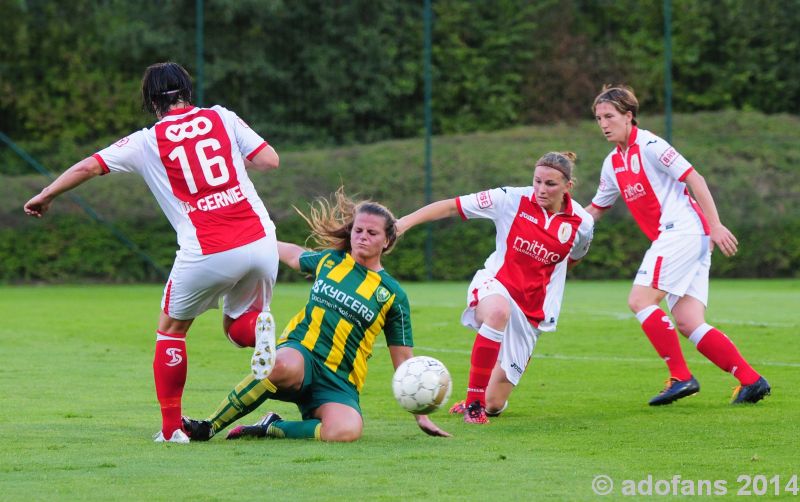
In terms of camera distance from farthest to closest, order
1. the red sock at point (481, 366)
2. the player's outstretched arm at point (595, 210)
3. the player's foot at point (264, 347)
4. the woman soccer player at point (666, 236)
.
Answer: the player's outstretched arm at point (595, 210)
the woman soccer player at point (666, 236)
the red sock at point (481, 366)
the player's foot at point (264, 347)

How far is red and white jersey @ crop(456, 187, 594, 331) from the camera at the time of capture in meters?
7.48

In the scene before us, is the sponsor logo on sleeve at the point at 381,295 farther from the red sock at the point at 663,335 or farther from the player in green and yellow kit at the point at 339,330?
the red sock at the point at 663,335

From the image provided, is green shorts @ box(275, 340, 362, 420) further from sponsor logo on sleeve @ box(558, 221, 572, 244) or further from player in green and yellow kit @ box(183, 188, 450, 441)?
sponsor logo on sleeve @ box(558, 221, 572, 244)

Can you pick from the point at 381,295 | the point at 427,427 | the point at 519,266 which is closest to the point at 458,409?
the point at 519,266

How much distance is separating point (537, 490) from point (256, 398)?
182 centimetres

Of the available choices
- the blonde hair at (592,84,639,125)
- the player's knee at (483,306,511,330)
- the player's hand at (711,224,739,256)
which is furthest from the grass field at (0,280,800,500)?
the blonde hair at (592,84,639,125)

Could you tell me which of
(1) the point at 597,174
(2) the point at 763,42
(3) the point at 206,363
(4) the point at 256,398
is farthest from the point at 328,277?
(2) the point at 763,42

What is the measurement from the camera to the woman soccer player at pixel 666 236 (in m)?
7.89

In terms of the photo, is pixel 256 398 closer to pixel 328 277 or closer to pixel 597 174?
pixel 328 277

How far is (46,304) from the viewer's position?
1673 centimetres

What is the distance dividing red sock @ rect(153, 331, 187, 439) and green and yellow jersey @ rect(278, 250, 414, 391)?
571mm

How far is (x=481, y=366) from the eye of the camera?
725cm

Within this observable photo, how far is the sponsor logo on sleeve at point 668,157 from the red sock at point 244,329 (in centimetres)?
300

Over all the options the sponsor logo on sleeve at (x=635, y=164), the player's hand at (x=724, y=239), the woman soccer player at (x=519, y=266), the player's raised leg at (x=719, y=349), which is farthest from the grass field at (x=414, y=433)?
the sponsor logo on sleeve at (x=635, y=164)
